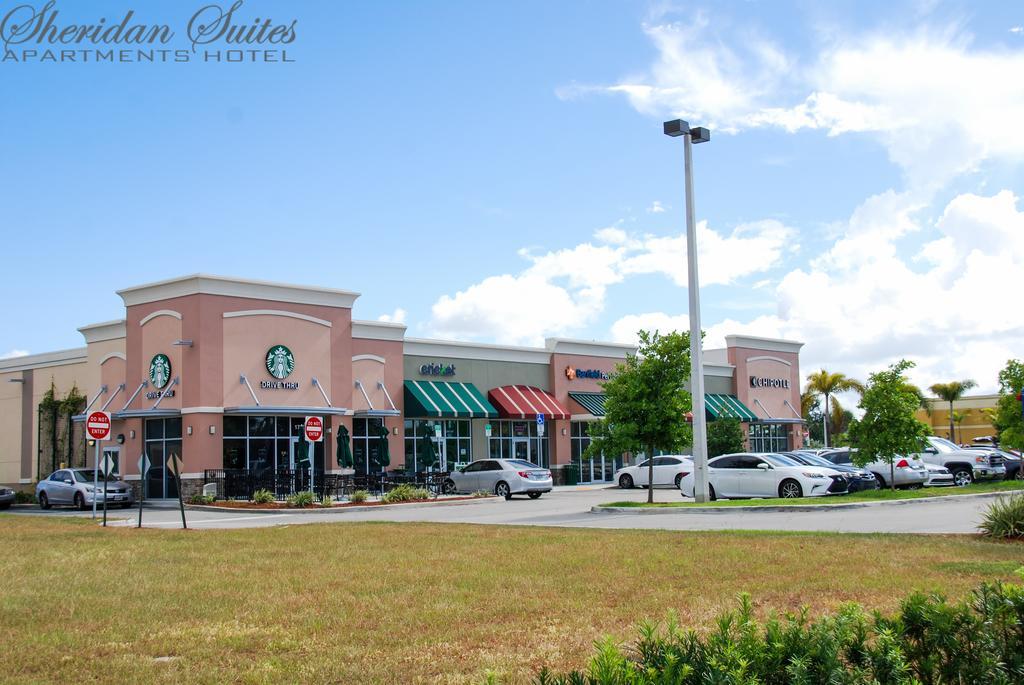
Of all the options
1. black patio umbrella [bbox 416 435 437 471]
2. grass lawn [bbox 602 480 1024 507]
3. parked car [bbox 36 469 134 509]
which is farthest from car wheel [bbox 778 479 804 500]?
parked car [bbox 36 469 134 509]

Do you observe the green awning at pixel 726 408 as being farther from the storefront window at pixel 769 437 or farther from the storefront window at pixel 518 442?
the storefront window at pixel 518 442

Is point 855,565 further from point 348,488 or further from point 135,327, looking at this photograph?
point 135,327

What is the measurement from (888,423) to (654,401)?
250 inches

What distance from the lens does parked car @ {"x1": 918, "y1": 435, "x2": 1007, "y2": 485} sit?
3344 cm

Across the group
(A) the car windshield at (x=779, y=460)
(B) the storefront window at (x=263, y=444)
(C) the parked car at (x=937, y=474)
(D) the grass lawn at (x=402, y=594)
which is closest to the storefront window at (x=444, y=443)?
(B) the storefront window at (x=263, y=444)

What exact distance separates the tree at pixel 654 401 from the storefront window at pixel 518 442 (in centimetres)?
1727

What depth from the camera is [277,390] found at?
3600 centimetres

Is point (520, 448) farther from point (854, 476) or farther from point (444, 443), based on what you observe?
point (854, 476)

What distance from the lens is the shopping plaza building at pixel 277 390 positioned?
114 ft

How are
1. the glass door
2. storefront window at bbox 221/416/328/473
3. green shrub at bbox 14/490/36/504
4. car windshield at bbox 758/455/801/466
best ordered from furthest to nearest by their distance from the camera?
1. the glass door
2. green shrub at bbox 14/490/36/504
3. storefront window at bbox 221/416/328/473
4. car windshield at bbox 758/455/801/466

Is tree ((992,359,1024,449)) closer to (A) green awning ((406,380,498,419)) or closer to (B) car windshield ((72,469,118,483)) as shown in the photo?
(A) green awning ((406,380,498,419))

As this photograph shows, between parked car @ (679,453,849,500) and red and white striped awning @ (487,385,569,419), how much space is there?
52.8 ft

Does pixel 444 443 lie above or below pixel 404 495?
above

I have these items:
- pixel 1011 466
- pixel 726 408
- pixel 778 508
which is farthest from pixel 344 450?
pixel 726 408
